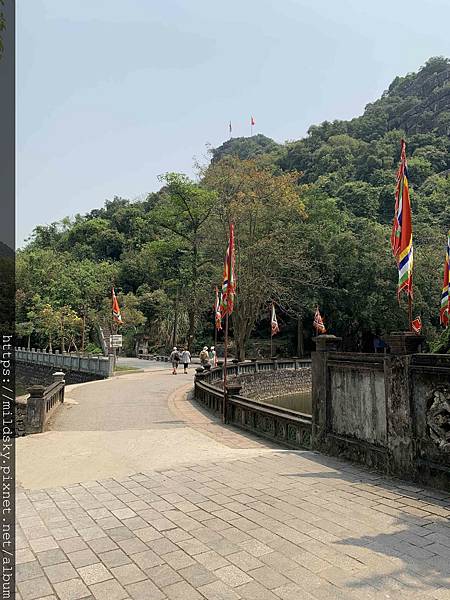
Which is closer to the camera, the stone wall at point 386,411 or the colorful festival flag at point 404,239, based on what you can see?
the stone wall at point 386,411

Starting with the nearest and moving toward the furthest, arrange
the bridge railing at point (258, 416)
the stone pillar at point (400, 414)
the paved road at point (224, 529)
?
the paved road at point (224, 529) < the stone pillar at point (400, 414) < the bridge railing at point (258, 416)

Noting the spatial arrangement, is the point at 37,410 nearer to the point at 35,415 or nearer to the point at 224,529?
the point at 35,415

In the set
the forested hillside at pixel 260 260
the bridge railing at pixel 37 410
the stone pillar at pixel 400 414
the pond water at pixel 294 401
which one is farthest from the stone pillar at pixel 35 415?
the pond water at pixel 294 401

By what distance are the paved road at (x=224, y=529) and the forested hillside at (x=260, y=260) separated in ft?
9.81

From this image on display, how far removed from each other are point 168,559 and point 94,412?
1095cm

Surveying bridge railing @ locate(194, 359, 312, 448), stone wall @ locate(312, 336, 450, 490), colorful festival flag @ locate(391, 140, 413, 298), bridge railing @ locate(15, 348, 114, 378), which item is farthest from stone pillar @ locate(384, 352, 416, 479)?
bridge railing @ locate(15, 348, 114, 378)

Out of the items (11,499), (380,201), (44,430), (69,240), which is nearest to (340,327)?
(380,201)

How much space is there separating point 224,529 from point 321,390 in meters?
3.81

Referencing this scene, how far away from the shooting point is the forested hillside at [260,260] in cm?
3173

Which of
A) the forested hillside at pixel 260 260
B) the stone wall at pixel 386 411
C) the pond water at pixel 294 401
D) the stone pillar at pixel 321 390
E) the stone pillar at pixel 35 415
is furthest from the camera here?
the forested hillside at pixel 260 260

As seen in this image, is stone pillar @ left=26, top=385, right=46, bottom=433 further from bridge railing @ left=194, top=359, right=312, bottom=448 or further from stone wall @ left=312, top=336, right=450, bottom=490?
stone wall @ left=312, top=336, right=450, bottom=490

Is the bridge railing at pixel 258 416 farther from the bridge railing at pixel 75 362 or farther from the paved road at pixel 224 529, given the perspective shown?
the bridge railing at pixel 75 362

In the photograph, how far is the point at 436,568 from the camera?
11.6 ft

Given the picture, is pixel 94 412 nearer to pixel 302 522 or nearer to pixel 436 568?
pixel 302 522
